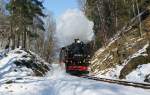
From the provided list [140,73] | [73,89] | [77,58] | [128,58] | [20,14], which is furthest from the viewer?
[20,14]

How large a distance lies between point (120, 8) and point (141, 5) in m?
5.32

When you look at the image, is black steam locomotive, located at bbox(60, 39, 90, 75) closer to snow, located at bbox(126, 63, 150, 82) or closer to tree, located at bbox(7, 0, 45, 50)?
snow, located at bbox(126, 63, 150, 82)

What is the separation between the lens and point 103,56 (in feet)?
154

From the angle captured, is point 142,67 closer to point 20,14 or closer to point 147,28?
point 147,28

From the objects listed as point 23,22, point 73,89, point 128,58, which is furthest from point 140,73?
point 23,22

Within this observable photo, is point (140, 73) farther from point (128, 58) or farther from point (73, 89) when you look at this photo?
point (73, 89)

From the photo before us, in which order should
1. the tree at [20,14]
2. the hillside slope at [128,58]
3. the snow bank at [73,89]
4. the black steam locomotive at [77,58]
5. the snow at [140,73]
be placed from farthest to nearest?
the tree at [20,14] → the black steam locomotive at [77,58] → the hillside slope at [128,58] → the snow at [140,73] → the snow bank at [73,89]

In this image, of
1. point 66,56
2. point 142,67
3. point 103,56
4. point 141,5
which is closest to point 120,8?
point 141,5

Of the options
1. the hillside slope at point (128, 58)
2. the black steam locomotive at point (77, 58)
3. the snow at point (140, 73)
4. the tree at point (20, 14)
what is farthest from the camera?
the tree at point (20, 14)

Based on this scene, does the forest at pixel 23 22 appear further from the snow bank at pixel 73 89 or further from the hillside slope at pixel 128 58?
the snow bank at pixel 73 89

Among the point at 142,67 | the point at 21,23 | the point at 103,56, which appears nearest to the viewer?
the point at 142,67

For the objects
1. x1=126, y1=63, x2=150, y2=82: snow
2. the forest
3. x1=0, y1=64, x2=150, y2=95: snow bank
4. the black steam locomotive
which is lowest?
x1=0, y1=64, x2=150, y2=95: snow bank

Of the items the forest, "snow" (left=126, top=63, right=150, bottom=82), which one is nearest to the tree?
the forest

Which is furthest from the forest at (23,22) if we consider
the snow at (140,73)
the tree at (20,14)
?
the snow at (140,73)
